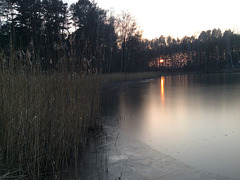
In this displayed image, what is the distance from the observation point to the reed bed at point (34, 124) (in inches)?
76.4

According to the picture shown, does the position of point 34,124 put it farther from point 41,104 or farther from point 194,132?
point 194,132

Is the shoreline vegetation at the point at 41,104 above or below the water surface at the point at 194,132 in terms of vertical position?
above

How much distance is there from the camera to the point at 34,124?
210 centimetres

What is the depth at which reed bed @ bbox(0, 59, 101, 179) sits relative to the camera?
194 centimetres

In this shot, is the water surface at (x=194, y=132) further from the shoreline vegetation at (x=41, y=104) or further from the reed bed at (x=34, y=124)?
the reed bed at (x=34, y=124)

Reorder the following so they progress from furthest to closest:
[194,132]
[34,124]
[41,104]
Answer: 1. [194,132]
2. [41,104]
3. [34,124]

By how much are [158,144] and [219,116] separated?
102 inches

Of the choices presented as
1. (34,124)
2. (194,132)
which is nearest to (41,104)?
(34,124)

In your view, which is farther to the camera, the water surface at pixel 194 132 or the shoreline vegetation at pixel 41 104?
the water surface at pixel 194 132

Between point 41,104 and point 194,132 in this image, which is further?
point 194,132

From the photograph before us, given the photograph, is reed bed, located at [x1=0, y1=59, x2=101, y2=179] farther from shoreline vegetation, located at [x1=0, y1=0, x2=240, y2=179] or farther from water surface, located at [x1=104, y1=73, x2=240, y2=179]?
water surface, located at [x1=104, y1=73, x2=240, y2=179]

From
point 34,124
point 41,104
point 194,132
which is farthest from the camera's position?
point 194,132

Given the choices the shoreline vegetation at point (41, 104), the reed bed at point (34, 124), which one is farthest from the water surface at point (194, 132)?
the reed bed at point (34, 124)

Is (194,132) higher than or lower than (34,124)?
lower
